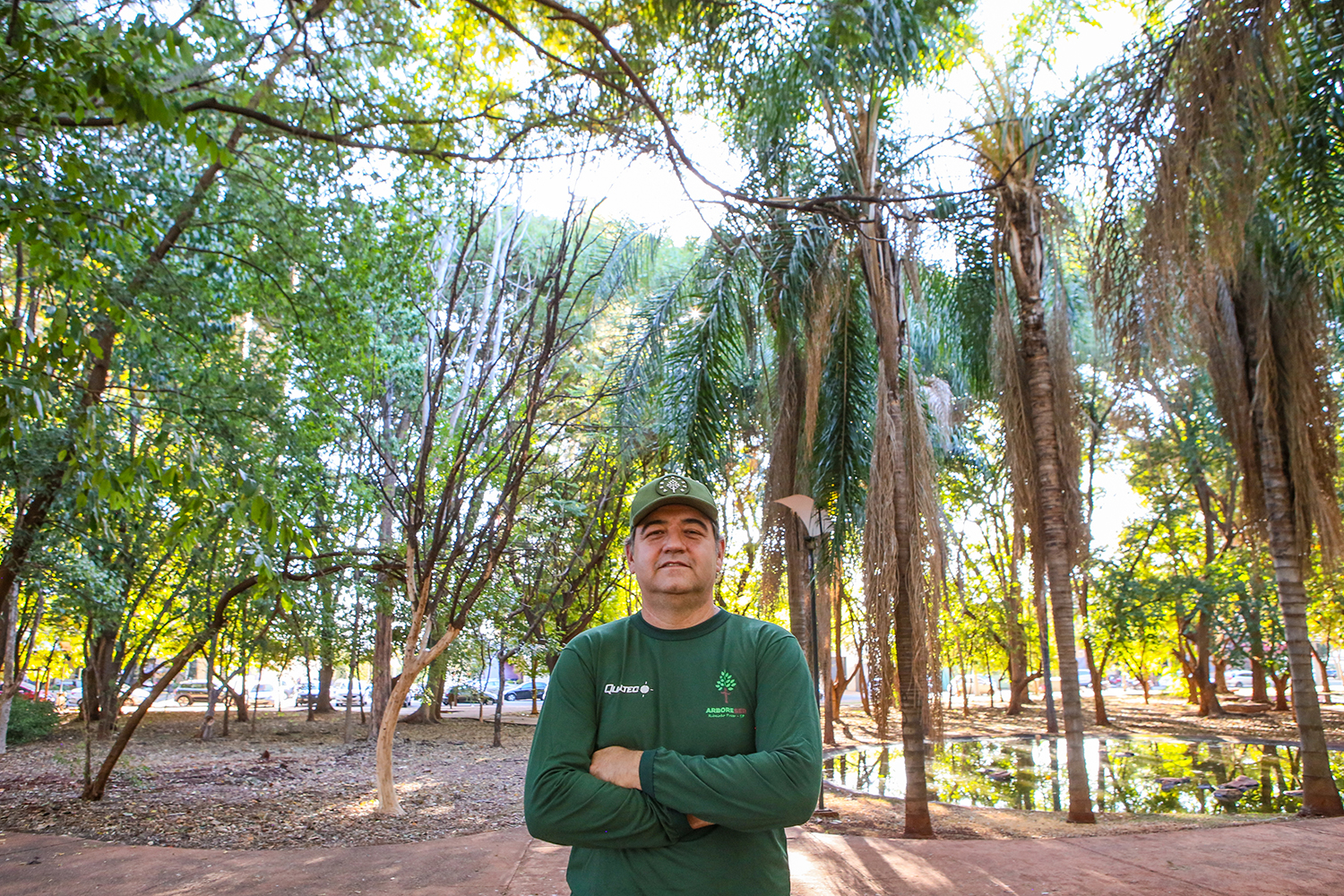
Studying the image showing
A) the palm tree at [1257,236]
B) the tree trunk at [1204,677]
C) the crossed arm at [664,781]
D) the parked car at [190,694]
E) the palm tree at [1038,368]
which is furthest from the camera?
the parked car at [190,694]

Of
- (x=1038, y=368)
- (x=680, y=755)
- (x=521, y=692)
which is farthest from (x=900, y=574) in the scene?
(x=521, y=692)

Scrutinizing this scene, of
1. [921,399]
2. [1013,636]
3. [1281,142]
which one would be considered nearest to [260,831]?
[921,399]

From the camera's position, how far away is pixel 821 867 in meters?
5.84

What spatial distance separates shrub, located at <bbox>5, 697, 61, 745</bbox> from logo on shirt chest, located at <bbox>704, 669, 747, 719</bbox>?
18.0 m

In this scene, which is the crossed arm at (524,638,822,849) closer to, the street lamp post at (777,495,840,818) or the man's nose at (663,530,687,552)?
the man's nose at (663,530,687,552)

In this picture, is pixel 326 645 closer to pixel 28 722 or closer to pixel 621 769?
pixel 28 722

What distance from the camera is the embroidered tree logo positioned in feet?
6.42

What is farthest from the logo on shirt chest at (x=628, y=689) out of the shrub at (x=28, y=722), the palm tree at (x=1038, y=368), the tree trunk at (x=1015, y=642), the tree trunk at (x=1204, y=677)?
the tree trunk at (x=1204, y=677)

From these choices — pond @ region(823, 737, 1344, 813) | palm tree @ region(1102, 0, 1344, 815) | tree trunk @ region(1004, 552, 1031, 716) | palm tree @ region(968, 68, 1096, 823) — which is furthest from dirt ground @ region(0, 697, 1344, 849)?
tree trunk @ region(1004, 552, 1031, 716)

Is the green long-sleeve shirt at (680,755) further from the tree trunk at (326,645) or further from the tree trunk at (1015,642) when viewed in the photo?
the tree trunk at (1015,642)

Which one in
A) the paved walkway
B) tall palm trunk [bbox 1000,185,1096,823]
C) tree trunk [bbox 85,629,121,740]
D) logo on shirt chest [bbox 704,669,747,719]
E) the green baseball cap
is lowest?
the paved walkway

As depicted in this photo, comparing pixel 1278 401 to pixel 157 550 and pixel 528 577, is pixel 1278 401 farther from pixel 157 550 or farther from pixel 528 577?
pixel 157 550

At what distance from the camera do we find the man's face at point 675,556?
2.04 m

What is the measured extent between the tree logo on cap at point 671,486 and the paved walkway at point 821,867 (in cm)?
378
